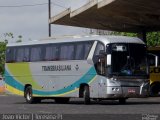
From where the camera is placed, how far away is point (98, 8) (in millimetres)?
39188

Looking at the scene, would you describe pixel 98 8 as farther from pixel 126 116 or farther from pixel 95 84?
pixel 126 116

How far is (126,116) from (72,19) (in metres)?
25.7

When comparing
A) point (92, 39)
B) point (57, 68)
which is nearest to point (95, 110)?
point (92, 39)

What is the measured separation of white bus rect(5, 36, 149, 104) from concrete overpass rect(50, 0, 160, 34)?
237 inches

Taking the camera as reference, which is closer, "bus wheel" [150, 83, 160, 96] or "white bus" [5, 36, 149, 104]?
"white bus" [5, 36, 149, 104]

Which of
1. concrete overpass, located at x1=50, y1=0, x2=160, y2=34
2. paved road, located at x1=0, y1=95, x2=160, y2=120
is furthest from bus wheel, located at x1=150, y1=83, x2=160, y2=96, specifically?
paved road, located at x1=0, y1=95, x2=160, y2=120

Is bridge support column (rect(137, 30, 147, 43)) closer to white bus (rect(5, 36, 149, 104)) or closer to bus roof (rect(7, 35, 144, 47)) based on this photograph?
white bus (rect(5, 36, 149, 104))

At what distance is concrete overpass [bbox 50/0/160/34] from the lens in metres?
38.3

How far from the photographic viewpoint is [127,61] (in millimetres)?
29812

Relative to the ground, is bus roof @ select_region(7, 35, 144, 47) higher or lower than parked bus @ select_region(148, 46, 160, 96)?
higher

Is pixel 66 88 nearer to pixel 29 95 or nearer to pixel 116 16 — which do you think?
pixel 29 95

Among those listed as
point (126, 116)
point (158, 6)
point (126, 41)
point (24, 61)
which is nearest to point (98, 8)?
point (158, 6)

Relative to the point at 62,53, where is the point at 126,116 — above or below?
below

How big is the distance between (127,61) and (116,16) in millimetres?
14095
